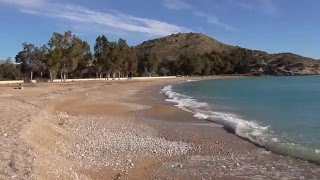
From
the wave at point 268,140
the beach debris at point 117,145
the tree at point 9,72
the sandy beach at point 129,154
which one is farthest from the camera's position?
the tree at point 9,72

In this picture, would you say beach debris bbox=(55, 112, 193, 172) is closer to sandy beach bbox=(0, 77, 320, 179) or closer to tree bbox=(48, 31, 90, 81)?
sandy beach bbox=(0, 77, 320, 179)

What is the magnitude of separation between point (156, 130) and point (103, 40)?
9937 cm

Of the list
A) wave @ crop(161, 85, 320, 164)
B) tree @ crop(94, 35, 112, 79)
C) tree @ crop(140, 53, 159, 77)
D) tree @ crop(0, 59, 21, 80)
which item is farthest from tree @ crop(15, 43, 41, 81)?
wave @ crop(161, 85, 320, 164)

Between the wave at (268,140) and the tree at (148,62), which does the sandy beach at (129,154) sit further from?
the tree at (148,62)

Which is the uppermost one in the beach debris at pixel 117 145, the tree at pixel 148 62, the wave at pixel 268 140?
the tree at pixel 148 62

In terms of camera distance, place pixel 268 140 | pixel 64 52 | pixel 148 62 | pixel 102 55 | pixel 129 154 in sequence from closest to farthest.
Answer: pixel 129 154 < pixel 268 140 < pixel 64 52 < pixel 102 55 < pixel 148 62

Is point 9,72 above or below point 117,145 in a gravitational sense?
above

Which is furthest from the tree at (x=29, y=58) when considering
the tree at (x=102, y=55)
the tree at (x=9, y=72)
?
the tree at (x=102, y=55)

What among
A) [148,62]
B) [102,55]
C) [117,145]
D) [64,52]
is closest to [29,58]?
[64,52]

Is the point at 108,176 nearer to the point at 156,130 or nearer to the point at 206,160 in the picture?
the point at 206,160

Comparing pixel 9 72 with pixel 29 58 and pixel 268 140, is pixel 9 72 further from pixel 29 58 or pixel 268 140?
pixel 268 140

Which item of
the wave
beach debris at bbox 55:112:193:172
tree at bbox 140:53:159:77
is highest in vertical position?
tree at bbox 140:53:159:77

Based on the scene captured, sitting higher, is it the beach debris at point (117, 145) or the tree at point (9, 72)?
the tree at point (9, 72)

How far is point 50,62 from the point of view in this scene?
88.2 meters
